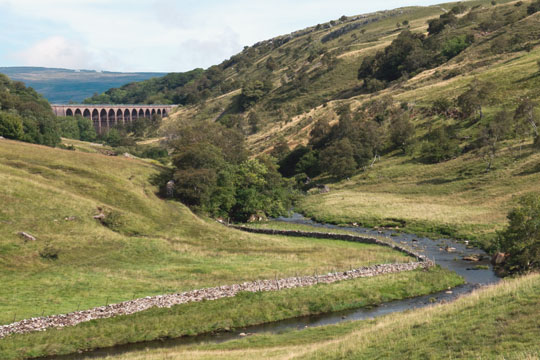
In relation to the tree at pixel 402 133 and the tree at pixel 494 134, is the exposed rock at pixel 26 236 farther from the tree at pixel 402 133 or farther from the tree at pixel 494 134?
the tree at pixel 402 133

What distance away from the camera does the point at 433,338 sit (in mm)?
23391

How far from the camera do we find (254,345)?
30.9m

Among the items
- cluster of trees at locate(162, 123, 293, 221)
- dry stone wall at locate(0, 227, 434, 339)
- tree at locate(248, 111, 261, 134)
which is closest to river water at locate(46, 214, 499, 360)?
dry stone wall at locate(0, 227, 434, 339)

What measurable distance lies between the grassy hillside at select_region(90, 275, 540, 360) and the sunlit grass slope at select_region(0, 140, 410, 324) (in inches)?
453

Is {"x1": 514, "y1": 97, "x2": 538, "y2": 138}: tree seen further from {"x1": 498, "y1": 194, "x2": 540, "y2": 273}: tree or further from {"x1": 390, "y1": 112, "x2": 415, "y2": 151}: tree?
{"x1": 498, "y1": 194, "x2": 540, "y2": 273}: tree

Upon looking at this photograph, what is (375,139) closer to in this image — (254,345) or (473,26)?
(254,345)

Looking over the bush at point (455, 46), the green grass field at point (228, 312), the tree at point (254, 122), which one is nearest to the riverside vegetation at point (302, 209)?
the green grass field at point (228, 312)

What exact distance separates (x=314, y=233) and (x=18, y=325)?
42.4 metres

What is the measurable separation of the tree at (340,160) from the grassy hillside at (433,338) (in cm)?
7456

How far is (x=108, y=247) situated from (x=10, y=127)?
64544 mm

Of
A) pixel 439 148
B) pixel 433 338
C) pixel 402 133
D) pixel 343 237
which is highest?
pixel 402 133

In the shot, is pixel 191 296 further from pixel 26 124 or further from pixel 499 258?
pixel 26 124

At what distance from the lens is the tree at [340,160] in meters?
107

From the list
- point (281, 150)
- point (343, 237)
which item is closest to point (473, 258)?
point (343, 237)
